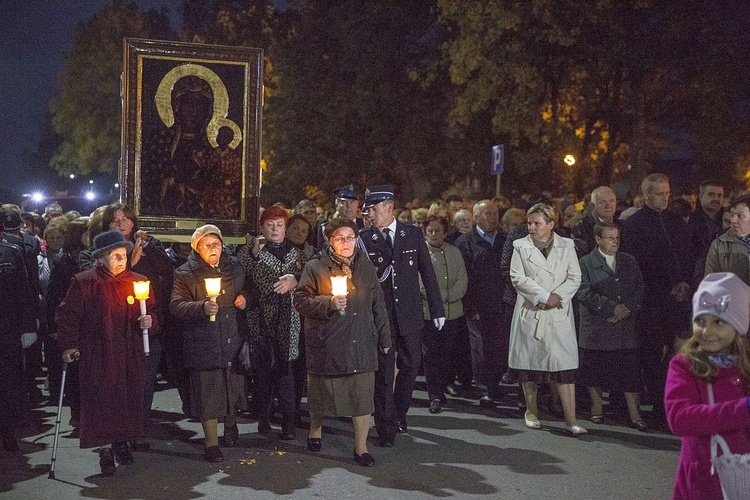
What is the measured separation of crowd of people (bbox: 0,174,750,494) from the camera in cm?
763

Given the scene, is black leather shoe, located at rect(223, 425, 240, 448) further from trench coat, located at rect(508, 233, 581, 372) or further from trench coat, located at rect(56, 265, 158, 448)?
trench coat, located at rect(508, 233, 581, 372)

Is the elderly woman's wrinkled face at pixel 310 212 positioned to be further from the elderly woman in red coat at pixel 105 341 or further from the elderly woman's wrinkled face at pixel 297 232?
the elderly woman in red coat at pixel 105 341

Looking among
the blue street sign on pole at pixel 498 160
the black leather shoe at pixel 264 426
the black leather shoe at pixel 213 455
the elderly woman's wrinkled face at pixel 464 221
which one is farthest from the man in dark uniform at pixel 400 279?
the blue street sign on pole at pixel 498 160

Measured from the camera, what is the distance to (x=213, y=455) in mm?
7922

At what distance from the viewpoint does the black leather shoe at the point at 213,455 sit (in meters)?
7.92

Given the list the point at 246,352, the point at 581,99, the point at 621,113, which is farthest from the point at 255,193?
the point at 621,113

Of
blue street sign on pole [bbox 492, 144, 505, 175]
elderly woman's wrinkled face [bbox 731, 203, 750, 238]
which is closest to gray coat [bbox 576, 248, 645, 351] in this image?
elderly woman's wrinkled face [bbox 731, 203, 750, 238]

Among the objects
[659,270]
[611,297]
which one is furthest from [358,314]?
[659,270]

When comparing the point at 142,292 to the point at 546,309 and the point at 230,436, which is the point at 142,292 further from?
the point at 546,309

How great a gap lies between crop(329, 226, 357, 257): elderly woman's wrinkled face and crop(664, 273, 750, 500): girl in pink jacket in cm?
400

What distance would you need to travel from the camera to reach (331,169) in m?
32.5

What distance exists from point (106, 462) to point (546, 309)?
4.21 metres

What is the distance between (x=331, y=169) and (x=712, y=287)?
94.0ft

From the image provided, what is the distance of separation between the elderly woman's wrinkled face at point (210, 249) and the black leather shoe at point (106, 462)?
1751mm
